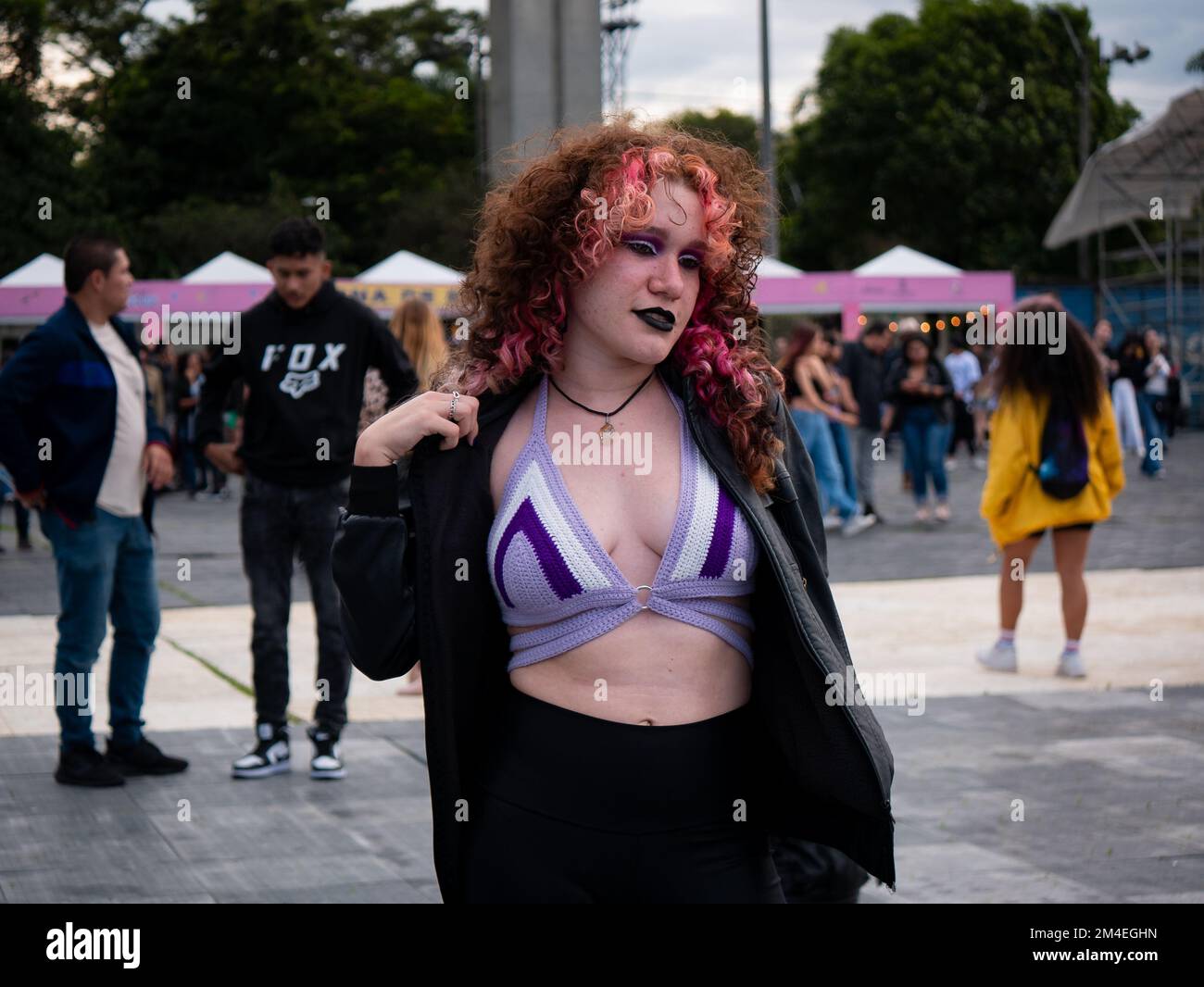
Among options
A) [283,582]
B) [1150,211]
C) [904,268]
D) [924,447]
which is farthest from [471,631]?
[1150,211]

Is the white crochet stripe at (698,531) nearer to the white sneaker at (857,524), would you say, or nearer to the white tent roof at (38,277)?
the white sneaker at (857,524)

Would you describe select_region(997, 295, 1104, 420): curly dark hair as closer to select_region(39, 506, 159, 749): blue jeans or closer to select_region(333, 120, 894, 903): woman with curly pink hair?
select_region(39, 506, 159, 749): blue jeans

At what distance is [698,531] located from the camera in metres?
2.51

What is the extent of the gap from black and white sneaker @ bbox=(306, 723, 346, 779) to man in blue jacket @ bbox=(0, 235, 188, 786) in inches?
21.1

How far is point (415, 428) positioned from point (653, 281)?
1.42 feet

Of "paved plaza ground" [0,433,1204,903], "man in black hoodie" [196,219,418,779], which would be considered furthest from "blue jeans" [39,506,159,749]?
"man in black hoodie" [196,219,418,779]

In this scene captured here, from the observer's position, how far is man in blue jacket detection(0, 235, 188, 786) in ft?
20.0

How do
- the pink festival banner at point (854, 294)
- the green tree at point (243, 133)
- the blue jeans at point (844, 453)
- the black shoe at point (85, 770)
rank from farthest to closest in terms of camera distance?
the green tree at point (243, 133)
the pink festival banner at point (854, 294)
the blue jeans at point (844, 453)
the black shoe at point (85, 770)

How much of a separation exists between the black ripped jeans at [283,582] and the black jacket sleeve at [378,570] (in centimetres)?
375

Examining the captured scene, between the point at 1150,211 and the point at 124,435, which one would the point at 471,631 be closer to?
the point at 124,435

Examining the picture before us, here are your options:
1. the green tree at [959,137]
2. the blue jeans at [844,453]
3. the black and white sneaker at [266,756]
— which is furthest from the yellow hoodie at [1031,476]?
the green tree at [959,137]

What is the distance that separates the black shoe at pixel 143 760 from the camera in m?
6.30
